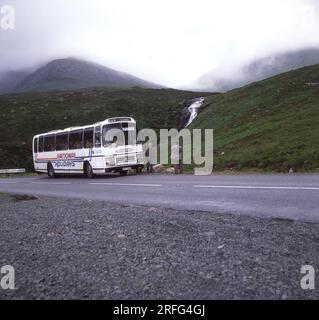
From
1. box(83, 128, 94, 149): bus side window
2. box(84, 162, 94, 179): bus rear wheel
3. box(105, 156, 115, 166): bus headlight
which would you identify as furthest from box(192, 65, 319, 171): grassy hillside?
box(83, 128, 94, 149): bus side window

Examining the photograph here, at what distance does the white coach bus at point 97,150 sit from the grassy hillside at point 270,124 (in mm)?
6018

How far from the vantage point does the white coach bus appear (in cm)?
2791

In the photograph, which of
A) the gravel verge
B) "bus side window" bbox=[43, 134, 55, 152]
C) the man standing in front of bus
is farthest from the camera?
"bus side window" bbox=[43, 134, 55, 152]

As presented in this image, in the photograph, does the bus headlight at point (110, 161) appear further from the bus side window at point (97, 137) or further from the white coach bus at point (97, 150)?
the bus side window at point (97, 137)

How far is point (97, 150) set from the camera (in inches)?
1102

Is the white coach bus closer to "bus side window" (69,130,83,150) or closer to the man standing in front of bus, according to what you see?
"bus side window" (69,130,83,150)

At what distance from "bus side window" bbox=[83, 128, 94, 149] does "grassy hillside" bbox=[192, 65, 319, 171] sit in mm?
8423

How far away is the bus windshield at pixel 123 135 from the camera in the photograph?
27.9 metres

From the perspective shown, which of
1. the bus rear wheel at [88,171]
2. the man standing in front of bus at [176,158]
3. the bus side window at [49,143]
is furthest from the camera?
the bus side window at [49,143]

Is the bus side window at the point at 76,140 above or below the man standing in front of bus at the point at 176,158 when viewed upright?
above

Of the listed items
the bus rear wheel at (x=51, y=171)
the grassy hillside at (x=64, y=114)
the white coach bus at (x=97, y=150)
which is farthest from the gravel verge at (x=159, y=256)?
the grassy hillside at (x=64, y=114)

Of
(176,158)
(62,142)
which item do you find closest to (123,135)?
(176,158)
